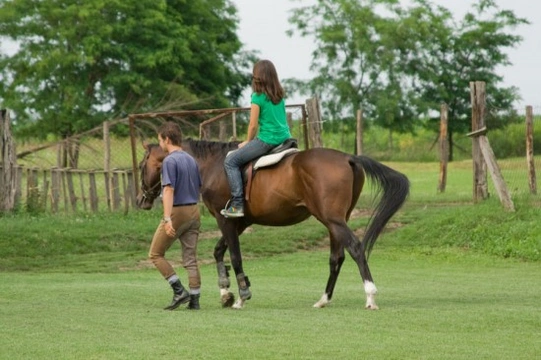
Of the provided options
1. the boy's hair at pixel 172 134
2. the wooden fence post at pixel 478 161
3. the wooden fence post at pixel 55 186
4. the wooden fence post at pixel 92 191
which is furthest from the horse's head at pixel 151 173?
the wooden fence post at pixel 92 191

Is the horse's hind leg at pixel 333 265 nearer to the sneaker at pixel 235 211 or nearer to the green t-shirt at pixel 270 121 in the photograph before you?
the sneaker at pixel 235 211

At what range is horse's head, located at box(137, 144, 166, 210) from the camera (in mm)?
14195

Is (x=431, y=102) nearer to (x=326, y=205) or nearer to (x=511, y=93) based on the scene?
(x=511, y=93)

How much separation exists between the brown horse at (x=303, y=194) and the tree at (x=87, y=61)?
41.9m

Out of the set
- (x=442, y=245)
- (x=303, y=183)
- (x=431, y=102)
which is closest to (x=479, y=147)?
(x=442, y=245)

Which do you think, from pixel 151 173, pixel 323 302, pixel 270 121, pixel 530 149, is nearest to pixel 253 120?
pixel 270 121

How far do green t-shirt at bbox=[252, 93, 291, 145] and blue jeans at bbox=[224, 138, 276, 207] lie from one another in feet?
0.29

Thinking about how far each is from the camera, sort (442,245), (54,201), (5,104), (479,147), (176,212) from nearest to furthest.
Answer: (176,212), (442,245), (479,147), (54,201), (5,104)

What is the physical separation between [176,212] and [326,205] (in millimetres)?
1632

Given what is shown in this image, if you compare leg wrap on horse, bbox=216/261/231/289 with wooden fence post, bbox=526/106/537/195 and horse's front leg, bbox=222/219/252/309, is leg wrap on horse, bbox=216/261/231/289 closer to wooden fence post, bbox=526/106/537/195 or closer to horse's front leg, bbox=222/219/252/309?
horse's front leg, bbox=222/219/252/309

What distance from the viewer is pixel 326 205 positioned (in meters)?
13.2

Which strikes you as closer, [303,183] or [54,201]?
[303,183]

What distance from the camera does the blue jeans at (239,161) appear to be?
13688 mm

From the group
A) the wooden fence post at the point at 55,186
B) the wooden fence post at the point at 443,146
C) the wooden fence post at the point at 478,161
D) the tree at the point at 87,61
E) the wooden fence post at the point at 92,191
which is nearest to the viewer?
the wooden fence post at the point at 478,161
